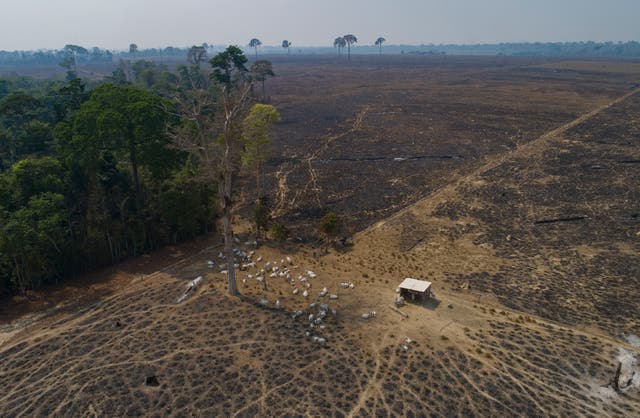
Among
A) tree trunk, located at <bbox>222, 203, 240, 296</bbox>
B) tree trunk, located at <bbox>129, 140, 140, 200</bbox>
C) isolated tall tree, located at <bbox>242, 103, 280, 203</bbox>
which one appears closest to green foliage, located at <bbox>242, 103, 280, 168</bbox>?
isolated tall tree, located at <bbox>242, 103, 280, 203</bbox>

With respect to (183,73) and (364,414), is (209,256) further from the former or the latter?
(183,73)

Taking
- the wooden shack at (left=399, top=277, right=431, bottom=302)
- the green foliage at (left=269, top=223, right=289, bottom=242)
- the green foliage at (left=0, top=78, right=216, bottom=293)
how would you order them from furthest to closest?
the green foliage at (left=269, top=223, right=289, bottom=242)
the green foliage at (left=0, top=78, right=216, bottom=293)
the wooden shack at (left=399, top=277, right=431, bottom=302)

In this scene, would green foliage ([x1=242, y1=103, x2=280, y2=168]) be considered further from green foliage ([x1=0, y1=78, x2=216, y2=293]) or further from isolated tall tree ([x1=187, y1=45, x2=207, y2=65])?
isolated tall tree ([x1=187, y1=45, x2=207, y2=65])

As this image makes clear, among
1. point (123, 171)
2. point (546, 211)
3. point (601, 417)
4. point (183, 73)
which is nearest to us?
point (601, 417)

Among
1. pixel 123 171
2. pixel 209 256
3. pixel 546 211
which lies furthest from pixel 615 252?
pixel 123 171

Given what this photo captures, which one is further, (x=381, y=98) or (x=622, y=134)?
(x=381, y=98)

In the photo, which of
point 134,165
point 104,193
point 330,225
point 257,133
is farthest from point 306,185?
point 104,193

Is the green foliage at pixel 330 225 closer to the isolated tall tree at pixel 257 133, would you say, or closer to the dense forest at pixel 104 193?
the isolated tall tree at pixel 257 133
